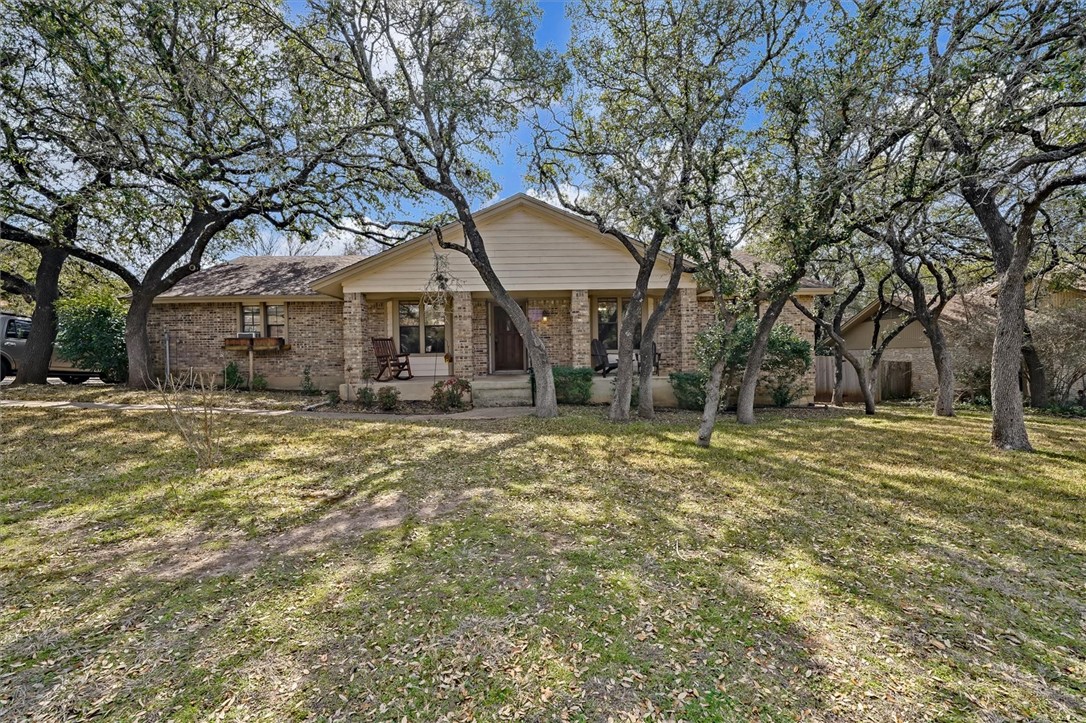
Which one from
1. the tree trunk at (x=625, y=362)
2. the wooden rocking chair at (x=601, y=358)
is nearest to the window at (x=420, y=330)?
the wooden rocking chair at (x=601, y=358)

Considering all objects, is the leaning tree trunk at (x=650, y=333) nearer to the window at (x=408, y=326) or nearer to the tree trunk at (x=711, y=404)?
the tree trunk at (x=711, y=404)

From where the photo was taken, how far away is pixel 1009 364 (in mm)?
6809

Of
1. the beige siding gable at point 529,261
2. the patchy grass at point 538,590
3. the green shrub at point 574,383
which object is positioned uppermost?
the beige siding gable at point 529,261

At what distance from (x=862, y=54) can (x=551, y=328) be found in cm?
934

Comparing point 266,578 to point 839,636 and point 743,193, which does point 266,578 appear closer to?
point 839,636

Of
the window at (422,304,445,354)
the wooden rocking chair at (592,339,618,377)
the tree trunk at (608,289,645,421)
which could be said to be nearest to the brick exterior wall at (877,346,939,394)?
the wooden rocking chair at (592,339,618,377)

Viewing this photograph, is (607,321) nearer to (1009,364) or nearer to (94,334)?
(1009,364)

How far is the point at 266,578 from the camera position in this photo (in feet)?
10.1

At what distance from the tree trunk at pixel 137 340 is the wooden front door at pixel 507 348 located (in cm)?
956

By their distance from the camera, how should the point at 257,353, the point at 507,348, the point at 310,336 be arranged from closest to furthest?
the point at 257,353, the point at 310,336, the point at 507,348

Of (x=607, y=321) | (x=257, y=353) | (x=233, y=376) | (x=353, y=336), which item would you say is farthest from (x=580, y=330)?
(x=233, y=376)

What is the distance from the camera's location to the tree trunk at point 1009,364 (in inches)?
264

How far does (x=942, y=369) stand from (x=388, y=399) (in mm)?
13234

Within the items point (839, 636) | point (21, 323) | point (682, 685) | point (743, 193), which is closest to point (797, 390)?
point (743, 193)
